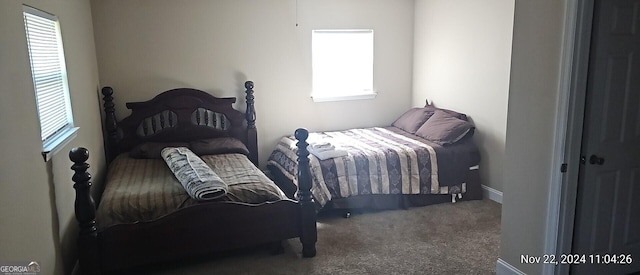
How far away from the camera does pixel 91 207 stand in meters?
2.70

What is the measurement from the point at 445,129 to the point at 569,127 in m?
2.16

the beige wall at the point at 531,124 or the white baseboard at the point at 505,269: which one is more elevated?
the beige wall at the point at 531,124

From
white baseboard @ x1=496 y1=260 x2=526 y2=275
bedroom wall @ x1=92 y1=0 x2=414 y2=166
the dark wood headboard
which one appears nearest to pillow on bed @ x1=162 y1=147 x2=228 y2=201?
the dark wood headboard

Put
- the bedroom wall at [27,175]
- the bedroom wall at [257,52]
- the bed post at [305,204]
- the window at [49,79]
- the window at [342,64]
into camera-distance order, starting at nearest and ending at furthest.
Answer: the bedroom wall at [27,175] → the window at [49,79] → the bed post at [305,204] → the bedroom wall at [257,52] → the window at [342,64]

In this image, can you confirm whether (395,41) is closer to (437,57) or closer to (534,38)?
(437,57)

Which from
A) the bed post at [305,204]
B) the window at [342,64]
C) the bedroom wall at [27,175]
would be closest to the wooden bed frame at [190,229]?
the bed post at [305,204]

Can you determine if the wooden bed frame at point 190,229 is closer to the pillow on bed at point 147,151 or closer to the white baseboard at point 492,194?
the pillow on bed at point 147,151

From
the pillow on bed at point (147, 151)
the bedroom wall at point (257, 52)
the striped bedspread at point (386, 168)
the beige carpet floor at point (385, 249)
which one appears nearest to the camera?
the beige carpet floor at point (385, 249)

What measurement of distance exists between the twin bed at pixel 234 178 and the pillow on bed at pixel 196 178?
0.12 ft

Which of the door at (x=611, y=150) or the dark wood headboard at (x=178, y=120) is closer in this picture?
the door at (x=611, y=150)

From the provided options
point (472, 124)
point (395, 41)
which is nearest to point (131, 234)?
point (472, 124)

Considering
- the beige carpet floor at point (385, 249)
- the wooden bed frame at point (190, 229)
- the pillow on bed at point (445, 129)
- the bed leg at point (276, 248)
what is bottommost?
the beige carpet floor at point (385, 249)

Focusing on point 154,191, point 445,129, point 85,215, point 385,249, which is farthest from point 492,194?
point 85,215

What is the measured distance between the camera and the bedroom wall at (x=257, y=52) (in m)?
4.42
